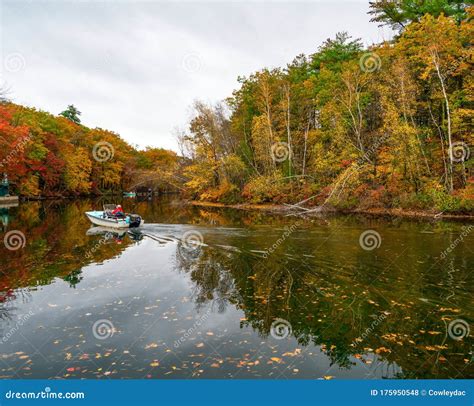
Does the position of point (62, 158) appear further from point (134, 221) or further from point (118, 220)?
point (134, 221)

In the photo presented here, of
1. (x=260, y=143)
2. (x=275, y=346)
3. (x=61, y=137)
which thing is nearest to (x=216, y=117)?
(x=260, y=143)

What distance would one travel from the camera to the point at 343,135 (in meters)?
41.1

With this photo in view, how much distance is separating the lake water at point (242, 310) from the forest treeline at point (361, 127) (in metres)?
16.2

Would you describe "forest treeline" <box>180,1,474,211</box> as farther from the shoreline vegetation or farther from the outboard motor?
the outboard motor

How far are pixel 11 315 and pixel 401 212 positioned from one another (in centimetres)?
3246

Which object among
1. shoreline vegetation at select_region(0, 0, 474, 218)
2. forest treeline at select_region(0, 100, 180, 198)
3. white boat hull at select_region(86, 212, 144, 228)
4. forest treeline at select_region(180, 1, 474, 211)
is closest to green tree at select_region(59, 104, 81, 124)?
forest treeline at select_region(0, 100, 180, 198)

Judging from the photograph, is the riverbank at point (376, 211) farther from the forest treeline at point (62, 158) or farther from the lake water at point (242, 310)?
the forest treeline at point (62, 158)

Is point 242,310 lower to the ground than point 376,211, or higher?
lower

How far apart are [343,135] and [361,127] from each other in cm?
264

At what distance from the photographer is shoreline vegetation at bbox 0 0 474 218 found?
32500mm

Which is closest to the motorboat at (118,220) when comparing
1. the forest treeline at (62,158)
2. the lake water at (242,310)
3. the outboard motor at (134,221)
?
the outboard motor at (134,221)

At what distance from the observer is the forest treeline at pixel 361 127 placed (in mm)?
32312

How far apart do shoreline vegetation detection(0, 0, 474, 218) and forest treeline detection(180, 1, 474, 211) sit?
15 centimetres

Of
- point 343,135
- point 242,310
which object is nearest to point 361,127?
point 343,135
